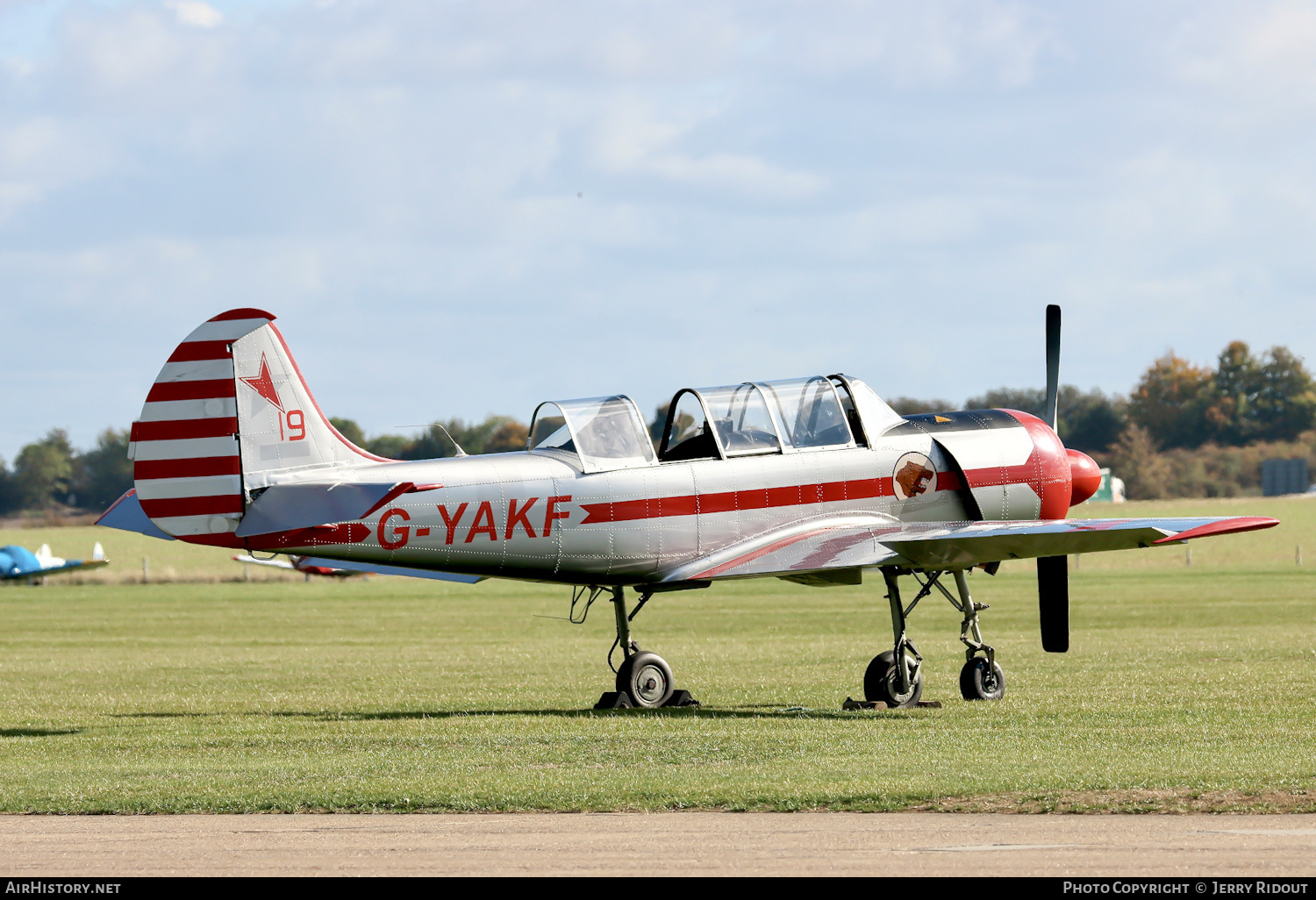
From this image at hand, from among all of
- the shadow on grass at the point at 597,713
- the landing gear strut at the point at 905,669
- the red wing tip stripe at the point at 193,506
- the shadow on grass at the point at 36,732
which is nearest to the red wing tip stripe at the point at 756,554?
the landing gear strut at the point at 905,669

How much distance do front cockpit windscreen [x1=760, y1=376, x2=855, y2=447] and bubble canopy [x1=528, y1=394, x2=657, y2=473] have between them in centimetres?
154

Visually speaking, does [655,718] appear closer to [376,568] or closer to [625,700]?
[625,700]

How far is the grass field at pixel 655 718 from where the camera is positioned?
A: 11.1 meters

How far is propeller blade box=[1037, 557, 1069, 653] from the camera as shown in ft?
53.9

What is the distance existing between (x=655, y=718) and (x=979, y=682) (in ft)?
11.8

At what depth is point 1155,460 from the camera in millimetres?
104062

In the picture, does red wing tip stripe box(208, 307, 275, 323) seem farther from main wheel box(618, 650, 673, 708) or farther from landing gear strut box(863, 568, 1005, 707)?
landing gear strut box(863, 568, 1005, 707)

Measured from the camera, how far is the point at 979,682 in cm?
1709

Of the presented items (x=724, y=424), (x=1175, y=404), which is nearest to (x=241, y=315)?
(x=724, y=424)

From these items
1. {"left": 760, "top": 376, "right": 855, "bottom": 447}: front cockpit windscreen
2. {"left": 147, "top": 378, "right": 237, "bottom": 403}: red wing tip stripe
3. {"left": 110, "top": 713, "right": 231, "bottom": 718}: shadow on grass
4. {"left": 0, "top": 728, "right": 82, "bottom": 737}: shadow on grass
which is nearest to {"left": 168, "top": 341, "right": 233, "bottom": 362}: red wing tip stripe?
{"left": 147, "top": 378, "right": 237, "bottom": 403}: red wing tip stripe

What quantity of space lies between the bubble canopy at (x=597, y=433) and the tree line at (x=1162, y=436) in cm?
7161

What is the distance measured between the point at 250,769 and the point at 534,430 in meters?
4.71

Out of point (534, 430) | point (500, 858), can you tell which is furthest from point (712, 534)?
point (500, 858)

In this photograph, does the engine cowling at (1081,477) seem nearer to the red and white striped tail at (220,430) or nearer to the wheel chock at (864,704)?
the wheel chock at (864,704)
